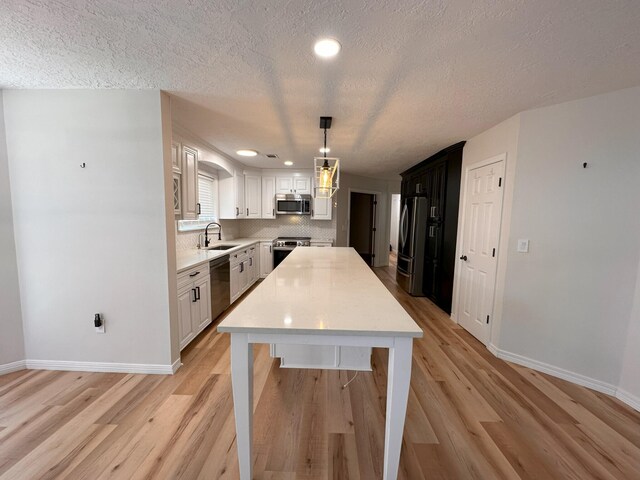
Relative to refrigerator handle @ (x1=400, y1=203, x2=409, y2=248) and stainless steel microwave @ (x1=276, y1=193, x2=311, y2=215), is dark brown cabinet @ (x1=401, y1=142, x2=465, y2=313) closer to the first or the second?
refrigerator handle @ (x1=400, y1=203, x2=409, y2=248)

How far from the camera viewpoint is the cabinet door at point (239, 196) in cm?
484

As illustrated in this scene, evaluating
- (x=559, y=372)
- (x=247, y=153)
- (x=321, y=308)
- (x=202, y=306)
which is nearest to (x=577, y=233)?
(x=559, y=372)

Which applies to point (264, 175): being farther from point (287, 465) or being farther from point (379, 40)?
point (287, 465)

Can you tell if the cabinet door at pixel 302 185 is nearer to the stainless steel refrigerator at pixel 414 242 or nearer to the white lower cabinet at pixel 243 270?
the white lower cabinet at pixel 243 270

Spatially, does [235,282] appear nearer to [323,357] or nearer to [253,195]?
[253,195]

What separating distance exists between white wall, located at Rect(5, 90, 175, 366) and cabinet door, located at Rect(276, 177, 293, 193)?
3.37 meters

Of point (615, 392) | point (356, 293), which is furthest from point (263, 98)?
point (615, 392)

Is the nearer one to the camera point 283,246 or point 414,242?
point 414,242

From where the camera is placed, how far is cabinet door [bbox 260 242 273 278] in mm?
5172

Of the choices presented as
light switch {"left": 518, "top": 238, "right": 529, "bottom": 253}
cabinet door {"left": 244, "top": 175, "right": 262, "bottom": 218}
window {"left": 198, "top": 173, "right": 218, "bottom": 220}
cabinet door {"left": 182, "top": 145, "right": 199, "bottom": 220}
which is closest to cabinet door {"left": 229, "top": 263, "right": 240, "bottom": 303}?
cabinet door {"left": 182, "top": 145, "right": 199, "bottom": 220}

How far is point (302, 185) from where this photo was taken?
539 cm

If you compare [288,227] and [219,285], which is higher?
[288,227]

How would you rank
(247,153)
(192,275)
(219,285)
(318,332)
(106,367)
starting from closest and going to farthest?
1. (318,332)
2. (106,367)
3. (192,275)
4. (219,285)
5. (247,153)

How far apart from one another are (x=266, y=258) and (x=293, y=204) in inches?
47.8
